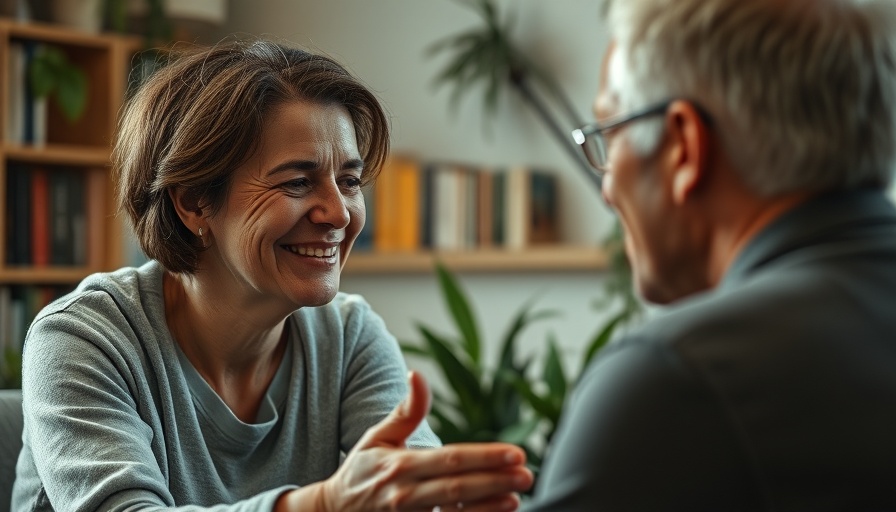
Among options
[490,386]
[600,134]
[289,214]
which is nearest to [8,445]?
[289,214]

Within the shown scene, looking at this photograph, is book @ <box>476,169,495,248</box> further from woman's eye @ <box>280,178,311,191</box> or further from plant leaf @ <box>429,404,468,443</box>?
woman's eye @ <box>280,178,311,191</box>

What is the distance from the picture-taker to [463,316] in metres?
2.95

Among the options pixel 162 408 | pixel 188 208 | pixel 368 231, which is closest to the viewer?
pixel 162 408

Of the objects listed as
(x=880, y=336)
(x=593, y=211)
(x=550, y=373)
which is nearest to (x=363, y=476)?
(x=880, y=336)

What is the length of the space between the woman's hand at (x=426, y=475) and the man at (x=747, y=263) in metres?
0.23

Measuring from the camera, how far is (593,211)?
3.55m

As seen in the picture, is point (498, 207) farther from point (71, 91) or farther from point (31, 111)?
point (31, 111)

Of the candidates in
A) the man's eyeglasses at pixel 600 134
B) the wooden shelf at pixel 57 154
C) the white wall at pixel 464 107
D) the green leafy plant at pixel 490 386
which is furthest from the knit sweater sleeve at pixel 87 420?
the wooden shelf at pixel 57 154

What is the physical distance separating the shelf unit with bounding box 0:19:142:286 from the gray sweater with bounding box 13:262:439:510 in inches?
91.1

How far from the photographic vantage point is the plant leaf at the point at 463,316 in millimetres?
2938

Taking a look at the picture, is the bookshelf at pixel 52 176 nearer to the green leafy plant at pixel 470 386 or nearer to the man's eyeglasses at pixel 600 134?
the green leafy plant at pixel 470 386

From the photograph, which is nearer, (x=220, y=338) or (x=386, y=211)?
(x=220, y=338)

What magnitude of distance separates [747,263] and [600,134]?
18cm

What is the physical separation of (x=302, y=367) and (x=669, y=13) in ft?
3.19
